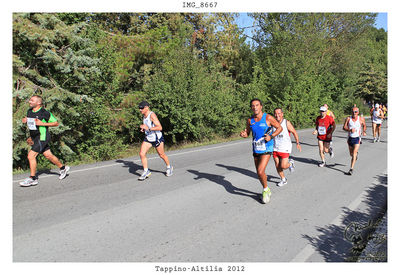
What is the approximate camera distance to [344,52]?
29047mm

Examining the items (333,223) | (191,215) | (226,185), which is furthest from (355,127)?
(191,215)

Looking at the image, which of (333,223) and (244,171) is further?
(244,171)

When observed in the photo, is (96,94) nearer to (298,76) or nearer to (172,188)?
(172,188)

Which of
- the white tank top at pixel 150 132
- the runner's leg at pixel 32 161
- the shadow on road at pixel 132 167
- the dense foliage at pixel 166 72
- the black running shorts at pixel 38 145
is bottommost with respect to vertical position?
the shadow on road at pixel 132 167

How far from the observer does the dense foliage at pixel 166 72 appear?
33.2ft

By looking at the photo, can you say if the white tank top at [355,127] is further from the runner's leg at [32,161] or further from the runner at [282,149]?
the runner's leg at [32,161]

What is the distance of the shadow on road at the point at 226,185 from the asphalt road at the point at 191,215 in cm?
2

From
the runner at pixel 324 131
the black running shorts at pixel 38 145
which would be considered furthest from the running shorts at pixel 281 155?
the black running shorts at pixel 38 145

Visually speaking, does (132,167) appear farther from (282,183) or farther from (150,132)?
(282,183)

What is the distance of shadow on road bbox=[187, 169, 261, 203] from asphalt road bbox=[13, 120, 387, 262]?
0.07 ft

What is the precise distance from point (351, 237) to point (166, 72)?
13912 millimetres

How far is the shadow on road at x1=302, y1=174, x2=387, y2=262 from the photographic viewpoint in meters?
3.70

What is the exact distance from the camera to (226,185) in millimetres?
6809

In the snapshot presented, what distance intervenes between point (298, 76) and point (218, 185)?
18839 mm
